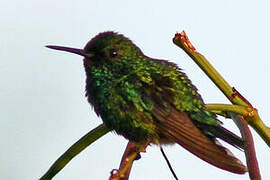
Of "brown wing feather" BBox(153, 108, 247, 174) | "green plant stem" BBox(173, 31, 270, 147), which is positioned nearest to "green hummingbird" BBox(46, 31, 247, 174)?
"brown wing feather" BBox(153, 108, 247, 174)

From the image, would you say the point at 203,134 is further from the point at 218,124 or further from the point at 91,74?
the point at 91,74

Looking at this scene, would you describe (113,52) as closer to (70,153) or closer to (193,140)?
(193,140)

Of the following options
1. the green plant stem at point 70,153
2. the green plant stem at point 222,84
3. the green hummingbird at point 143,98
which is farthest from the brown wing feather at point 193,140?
the green plant stem at point 70,153

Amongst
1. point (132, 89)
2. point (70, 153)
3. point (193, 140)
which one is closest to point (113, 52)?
point (132, 89)

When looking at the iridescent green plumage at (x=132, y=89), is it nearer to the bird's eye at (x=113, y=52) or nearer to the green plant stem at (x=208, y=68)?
the bird's eye at (x=113, y=52)

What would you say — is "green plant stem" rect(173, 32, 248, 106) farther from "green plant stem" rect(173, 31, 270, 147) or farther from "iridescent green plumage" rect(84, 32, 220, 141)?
"iridescent green plumage" rect(84, 32, 220, 141)

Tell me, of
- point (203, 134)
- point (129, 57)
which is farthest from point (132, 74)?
point (203, 134)

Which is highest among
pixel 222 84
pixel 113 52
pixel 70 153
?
pixel 113 52
